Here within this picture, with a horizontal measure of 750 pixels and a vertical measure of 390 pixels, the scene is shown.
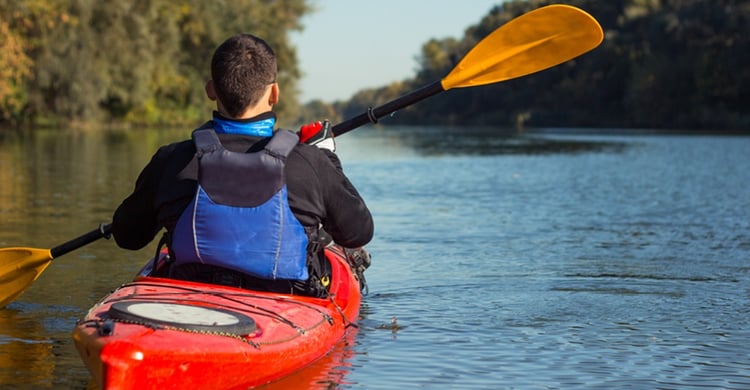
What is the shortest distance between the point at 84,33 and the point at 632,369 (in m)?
32.2

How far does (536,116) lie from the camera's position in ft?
291

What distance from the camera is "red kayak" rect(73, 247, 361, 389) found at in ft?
12.4

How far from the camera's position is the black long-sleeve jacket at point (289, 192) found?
4461mm

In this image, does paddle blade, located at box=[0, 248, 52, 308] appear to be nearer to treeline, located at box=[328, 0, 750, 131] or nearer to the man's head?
the man's head

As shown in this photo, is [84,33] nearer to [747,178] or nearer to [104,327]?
[747,178]

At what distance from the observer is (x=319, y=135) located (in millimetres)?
5180

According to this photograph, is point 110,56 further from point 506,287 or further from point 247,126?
point 247,126

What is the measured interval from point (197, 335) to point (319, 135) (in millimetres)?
1459

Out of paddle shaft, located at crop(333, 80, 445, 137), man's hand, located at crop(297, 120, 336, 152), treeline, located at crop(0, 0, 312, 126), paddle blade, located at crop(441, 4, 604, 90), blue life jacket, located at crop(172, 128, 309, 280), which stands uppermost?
treeline, located at crop(0, 0, 312, 126)

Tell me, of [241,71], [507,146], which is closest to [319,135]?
[241,71]

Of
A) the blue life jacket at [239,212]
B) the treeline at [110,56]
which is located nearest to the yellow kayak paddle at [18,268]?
the blue life jacket at [239,212]

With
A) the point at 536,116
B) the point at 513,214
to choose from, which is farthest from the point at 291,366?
the point at 536,116

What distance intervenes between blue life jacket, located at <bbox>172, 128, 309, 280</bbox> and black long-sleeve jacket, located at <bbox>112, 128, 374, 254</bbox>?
50 mm

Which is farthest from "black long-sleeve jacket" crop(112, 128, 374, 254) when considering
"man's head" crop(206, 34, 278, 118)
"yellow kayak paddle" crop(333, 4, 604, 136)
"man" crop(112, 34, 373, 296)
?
"yellow kayak paddle" crop(333, 4, 604, 136)
